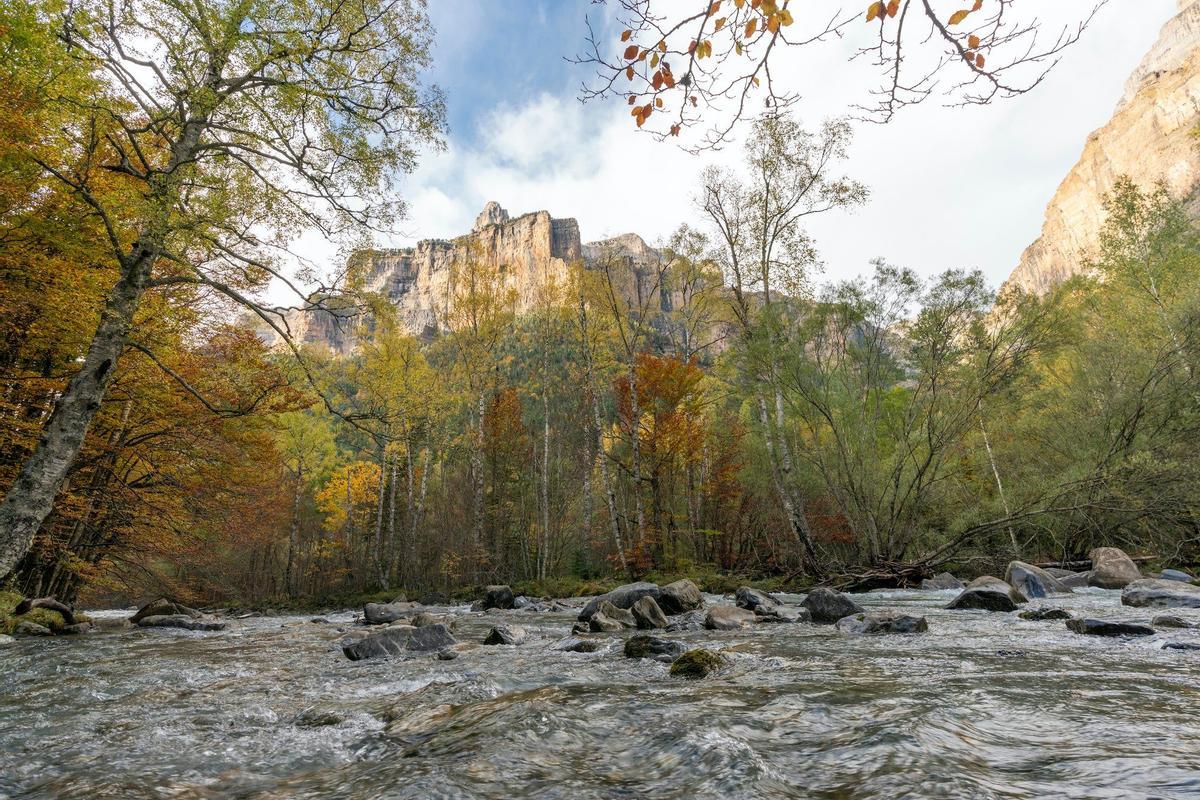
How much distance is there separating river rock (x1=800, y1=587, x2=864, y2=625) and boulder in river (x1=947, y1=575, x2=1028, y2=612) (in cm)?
149

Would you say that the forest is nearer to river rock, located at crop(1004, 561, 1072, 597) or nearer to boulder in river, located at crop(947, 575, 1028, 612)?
river rock, located at crop(1004, 561, 1072, 597)

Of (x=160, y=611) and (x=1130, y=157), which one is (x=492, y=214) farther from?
(x=160, y=611)

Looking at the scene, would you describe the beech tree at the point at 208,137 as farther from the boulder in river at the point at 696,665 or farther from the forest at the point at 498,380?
the boulder in river at the point at 696,665

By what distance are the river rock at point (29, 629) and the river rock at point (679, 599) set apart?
369 inches

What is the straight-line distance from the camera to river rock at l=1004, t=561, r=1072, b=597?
28.8 ft

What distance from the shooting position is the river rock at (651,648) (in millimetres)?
4809

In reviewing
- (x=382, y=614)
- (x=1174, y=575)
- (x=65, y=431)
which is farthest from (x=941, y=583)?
(x=65, y=431)

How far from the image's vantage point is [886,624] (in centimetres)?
577

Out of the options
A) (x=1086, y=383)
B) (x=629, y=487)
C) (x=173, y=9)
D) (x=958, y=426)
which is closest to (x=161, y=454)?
(x=173, y=9)

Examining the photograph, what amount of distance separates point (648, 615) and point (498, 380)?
54.0 ft

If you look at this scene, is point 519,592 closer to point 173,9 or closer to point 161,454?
point 161,454

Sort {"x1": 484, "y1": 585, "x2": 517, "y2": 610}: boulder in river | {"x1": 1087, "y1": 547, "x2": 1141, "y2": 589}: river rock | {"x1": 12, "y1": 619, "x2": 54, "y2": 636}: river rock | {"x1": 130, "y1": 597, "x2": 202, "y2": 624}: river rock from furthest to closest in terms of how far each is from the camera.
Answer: {"x1": 484, "y1": 585, "x2": 517, "y2": 610}: boulder in river
{"x1": 130, "y1": 597, "x2": 202, "y2": 624}: river rock
{"x1": 1087, "y1": 547, "x2": 1141, "y2": 589}: river rock
{"x1": 12, "y1": 619, "x2": 54, "y2": 636}: river rock

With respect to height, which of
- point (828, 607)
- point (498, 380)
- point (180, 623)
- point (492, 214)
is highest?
point (492, 214)

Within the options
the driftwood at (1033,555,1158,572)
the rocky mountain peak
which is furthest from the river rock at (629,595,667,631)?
the rocky mountain peak
